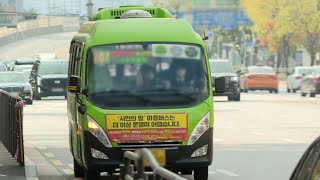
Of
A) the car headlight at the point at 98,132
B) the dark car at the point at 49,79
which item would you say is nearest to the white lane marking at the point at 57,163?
the car headlight at the point at 98,132

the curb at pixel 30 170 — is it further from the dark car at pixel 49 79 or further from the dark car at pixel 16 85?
the dark car at pixel 49 79

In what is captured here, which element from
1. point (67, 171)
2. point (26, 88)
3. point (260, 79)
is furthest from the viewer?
point (260, 79)

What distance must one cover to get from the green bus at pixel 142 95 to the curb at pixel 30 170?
31.6 inches

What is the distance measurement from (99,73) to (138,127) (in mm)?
1001

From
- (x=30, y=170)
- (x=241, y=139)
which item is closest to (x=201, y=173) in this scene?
(x=30, y=170)

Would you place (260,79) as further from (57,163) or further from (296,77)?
(57,163)

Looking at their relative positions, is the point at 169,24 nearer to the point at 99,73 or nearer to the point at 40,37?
the point at 99,73

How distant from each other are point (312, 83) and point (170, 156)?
3802cm

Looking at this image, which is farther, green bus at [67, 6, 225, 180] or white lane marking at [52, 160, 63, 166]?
white lane marking at [52, 160, 63, 166]

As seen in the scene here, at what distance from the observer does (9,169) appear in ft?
59.4

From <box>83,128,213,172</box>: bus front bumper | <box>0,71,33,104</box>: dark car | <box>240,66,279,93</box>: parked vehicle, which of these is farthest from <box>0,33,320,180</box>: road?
<box>240,66,279,93</box>: parked vehicle

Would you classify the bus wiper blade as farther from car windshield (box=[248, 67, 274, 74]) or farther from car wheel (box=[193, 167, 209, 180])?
car windshield (box=[248, 67, 274, 74])

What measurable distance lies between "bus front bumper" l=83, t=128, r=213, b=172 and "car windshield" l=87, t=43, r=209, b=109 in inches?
21.7

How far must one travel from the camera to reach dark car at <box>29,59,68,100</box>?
5091 centimetres
